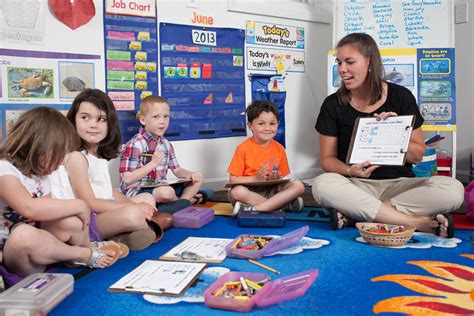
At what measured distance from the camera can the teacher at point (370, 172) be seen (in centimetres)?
184

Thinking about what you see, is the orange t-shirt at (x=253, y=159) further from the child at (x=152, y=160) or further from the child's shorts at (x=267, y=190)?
the child at (x=152, y=160)

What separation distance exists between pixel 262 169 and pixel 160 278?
1008 mm

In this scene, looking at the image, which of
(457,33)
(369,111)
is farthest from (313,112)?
(369,111)

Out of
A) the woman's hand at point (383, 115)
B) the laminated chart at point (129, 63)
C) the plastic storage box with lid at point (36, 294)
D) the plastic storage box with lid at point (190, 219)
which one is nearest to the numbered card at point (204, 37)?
the laminated chart at point (129, 63)

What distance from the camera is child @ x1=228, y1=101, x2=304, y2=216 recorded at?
7.10 feet

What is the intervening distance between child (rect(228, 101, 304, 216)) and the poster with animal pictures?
771 mm

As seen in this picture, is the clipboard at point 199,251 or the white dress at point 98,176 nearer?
the clipboard at point 199,251

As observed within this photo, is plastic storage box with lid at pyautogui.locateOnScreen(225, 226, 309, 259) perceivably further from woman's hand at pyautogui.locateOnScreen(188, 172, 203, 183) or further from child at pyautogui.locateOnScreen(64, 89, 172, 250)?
woman's hand at pyautogui.locateOnScreen(188, 172, 203, 183)

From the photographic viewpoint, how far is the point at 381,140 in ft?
6.21

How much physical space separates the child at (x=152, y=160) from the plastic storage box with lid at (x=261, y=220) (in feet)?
1.28

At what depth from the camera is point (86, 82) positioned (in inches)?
91.9

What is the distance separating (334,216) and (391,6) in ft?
5.31

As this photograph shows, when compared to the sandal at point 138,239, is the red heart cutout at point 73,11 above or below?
above

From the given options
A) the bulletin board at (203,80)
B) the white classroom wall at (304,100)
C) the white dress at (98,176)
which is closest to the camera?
the white dress at (98,176)
